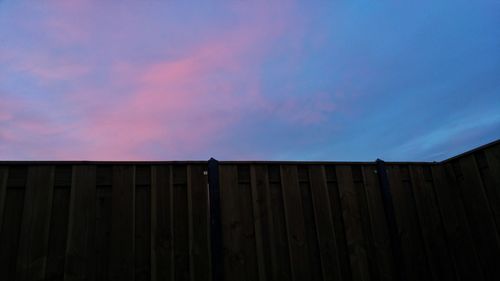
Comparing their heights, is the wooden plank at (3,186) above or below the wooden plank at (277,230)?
above

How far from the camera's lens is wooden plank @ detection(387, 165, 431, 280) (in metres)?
3.04

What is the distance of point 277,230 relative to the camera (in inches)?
108

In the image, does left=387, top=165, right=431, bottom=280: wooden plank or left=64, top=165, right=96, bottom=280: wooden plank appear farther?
left=387, top=165, right=431, bottom=280: wooden plank

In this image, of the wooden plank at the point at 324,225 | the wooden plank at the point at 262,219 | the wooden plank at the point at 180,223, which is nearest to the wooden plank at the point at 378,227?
the wooden plank at the point at 324,225

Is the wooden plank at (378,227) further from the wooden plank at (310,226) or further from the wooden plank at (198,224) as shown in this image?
the wooden plank at (198,224)

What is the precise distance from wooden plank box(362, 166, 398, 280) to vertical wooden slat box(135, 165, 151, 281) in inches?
85.2

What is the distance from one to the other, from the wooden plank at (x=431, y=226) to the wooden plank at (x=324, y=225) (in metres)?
1.12

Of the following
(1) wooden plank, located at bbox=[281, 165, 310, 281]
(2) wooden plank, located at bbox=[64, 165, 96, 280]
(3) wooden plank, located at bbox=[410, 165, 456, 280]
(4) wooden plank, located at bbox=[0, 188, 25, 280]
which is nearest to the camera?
(4) wooden plank, located at bbox=[0, 188, 25, 280]

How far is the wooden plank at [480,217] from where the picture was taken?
3.00 meters

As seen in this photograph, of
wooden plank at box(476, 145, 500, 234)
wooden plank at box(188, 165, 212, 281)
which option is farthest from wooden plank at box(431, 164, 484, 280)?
wooden plank at box(188, 165, 212, 281)

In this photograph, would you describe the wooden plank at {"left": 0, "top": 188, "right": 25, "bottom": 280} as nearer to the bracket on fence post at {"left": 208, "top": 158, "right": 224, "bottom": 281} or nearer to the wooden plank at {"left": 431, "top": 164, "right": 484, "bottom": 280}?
the bracket on fence post at {"left": 208, "top": 158, "right": 224, "bottom": 281}

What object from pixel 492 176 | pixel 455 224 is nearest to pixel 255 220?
pixel 455 224

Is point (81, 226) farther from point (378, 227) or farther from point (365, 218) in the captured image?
point (378, 227)

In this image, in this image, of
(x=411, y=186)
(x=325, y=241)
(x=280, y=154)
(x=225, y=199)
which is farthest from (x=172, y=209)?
(x=280, y=154)
